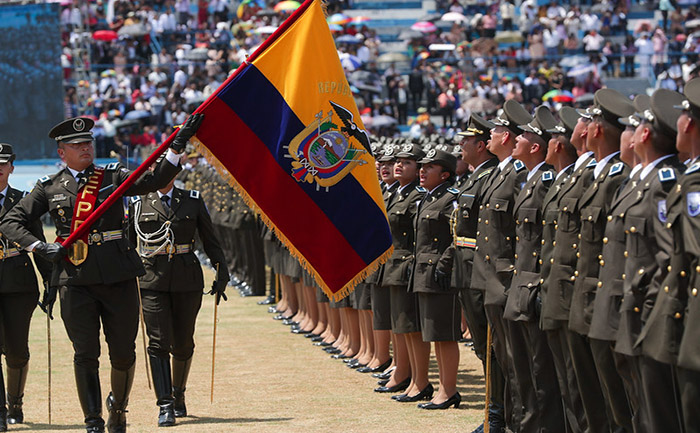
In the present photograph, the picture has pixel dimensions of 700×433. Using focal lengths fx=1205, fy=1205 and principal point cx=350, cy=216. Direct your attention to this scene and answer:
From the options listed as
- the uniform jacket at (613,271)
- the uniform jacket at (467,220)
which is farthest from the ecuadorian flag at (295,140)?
the uniform jacket at (613,271)

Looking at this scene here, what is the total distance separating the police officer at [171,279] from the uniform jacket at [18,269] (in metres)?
0.82

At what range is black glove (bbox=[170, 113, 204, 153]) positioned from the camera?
8.10 m

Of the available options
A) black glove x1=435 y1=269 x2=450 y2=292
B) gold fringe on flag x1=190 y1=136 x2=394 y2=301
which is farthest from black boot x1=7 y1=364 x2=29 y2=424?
black glove x1=435 y1=269 x2=450 y2=292

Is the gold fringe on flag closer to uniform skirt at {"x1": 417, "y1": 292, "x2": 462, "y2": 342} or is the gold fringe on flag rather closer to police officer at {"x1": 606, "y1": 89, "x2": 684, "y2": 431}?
uniform skirt at {"x1": 417, "y1": 292, "x2": 462, "y2": 342}

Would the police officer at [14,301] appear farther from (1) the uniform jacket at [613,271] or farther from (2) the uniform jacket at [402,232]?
(1) the uniform jacket at [613,271]

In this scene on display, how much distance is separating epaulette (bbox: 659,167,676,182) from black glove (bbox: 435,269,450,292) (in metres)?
4.01

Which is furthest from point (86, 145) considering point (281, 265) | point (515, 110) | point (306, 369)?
point (281, 265)

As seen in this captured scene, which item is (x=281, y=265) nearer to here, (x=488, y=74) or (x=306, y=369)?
(x=306, y=369)

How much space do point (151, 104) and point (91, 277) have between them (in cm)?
2665

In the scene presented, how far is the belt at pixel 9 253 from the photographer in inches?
380

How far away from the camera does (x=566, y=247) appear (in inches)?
268

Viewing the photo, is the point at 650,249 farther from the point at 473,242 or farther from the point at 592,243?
the point at 473,242

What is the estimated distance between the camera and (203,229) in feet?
33.1

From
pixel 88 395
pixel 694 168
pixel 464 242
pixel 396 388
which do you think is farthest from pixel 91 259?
pixel 694 168
